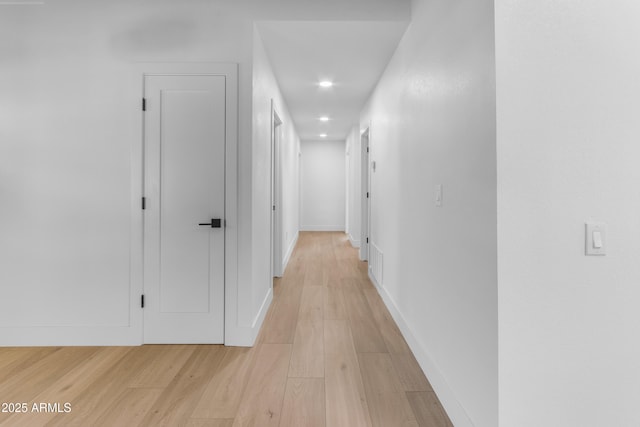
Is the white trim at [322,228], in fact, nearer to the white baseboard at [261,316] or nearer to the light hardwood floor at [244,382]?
the white baseboard at [261,316]

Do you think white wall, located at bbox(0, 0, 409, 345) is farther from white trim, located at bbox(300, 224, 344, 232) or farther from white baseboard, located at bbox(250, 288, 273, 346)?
white trim, located at bbox(300, 224, 344, 232)

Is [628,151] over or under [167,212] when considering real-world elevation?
over

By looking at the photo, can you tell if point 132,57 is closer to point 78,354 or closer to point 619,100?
point 78,354

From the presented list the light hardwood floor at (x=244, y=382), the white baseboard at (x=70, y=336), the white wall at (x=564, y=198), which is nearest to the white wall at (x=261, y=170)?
the light hardwood floor at (x=244, y=382)

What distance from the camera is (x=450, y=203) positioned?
1697 millimetres

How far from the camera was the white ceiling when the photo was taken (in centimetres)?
261

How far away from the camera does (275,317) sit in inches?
116

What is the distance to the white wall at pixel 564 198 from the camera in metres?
1.23

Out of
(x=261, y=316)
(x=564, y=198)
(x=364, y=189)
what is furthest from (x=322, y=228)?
(x=564, y=198)

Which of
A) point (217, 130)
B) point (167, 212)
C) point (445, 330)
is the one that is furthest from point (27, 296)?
point (445, 330)

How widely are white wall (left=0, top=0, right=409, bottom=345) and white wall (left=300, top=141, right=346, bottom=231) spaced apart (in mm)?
6401

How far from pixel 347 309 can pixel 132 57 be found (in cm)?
280

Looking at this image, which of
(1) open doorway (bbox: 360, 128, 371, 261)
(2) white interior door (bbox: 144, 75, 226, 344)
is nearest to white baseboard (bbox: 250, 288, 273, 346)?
(2) white interior door (bbox: 144, 75, 226, 344)

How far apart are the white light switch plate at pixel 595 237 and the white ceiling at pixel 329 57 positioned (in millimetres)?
2038
